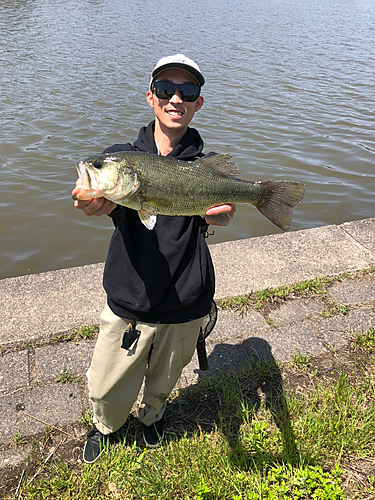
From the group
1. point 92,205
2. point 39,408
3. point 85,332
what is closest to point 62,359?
point 85,332

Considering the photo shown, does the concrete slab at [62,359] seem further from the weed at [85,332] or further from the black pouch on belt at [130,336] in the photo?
the black pouch on belt at [130,336]

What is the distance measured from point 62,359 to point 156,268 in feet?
5.18

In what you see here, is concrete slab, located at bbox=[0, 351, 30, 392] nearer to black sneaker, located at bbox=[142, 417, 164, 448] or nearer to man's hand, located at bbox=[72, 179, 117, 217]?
black sneaker, located at bbox=[142, 417, 164, 448]

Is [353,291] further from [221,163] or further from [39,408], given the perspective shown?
[39,408]

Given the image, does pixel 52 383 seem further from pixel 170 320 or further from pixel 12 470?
pixel 170 320

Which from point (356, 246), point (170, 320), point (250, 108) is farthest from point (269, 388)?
point (250, 108)

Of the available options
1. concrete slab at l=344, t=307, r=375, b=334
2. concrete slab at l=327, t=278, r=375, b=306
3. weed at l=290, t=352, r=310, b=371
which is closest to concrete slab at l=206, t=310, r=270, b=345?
weed at l=290, t=352, r=310, b=371

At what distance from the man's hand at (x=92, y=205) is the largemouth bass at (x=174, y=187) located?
38mm

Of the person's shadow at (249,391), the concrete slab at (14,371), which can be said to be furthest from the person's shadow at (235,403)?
the concrete slab at (14,371)

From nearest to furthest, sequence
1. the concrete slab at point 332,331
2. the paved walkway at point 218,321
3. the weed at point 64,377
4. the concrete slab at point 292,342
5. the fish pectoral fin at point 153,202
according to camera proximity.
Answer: the fish pectoral fin at point 153,202 < the paved walkway at point 218,321 < the weed at point 64,377 < the concrete slab at point 292,342 < the concrete slab at point 332,331

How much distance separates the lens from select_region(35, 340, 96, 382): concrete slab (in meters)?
3.50

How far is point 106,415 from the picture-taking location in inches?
113

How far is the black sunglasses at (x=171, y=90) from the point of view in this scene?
8.78 feet

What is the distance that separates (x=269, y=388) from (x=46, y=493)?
1.85 meters
